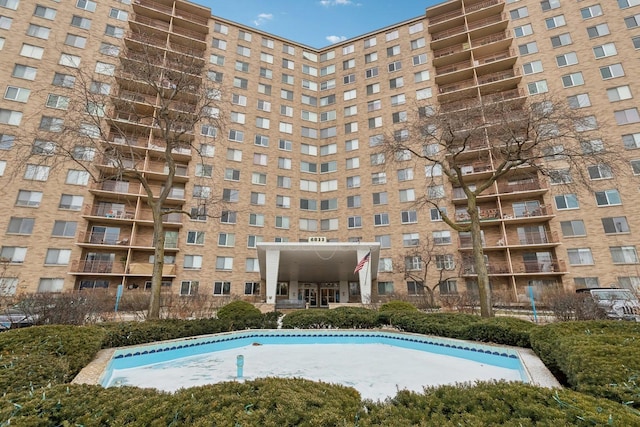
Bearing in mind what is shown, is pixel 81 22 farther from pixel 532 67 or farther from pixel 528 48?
pixel 532 67

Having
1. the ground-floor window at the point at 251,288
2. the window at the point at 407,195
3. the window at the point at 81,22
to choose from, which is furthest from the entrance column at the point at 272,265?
the window at the point at 81,22

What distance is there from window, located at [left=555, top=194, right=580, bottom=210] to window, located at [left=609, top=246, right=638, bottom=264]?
459 cm

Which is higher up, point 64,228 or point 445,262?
point 64,228

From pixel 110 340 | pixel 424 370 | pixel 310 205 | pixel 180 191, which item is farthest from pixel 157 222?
pixel 310 205

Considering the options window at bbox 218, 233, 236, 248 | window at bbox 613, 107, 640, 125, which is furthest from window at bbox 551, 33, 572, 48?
window at bbox 218, 233, 236, 248

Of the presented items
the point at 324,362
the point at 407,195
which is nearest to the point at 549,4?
the point at 407,195

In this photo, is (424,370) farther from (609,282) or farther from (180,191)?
(180,191)

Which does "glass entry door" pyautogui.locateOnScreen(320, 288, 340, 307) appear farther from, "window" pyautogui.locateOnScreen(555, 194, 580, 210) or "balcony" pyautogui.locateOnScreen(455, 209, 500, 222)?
"window" pyautogui.locateOnScreen(555, 194, 580, 210)

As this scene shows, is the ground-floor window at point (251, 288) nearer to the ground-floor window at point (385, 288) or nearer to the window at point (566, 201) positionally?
the ground-floor window at point (385, 288)

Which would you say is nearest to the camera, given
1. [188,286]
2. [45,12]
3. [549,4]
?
[188,286]

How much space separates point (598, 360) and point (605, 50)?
39.9 m

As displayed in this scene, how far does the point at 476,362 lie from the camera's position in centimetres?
966

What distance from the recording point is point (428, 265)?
3078 centimetres

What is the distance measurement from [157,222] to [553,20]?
44436 millimetres
